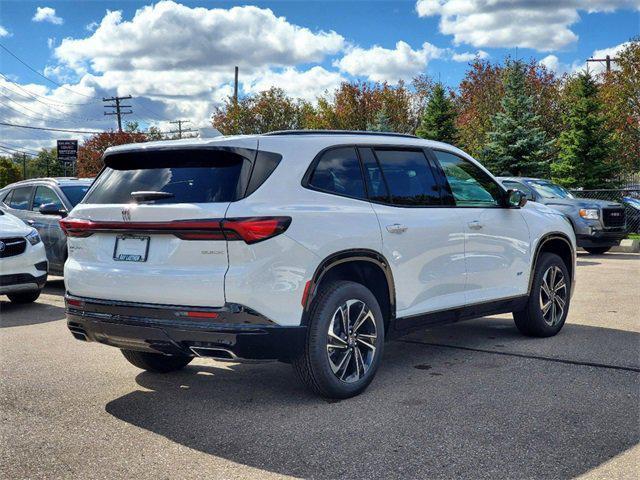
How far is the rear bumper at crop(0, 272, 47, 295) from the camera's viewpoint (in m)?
9.69

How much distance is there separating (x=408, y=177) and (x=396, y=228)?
60cm

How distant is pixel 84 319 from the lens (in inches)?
199

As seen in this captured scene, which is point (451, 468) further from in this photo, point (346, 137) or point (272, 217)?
point (346, 137)

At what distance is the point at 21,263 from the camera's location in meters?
9.88

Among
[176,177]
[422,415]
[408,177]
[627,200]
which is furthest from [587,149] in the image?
[176,177]

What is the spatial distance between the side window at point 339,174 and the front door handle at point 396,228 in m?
0.31

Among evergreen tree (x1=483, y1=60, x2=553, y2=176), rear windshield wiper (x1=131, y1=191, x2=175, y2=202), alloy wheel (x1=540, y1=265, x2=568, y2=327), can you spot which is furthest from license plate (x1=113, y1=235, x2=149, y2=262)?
evergreen tree (x1=483, y1=60, x2=553, y2=176)

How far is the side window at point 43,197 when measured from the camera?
39.7ft

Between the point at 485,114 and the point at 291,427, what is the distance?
133 ft

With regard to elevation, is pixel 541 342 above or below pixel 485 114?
below

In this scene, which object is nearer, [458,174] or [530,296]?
[458,174]

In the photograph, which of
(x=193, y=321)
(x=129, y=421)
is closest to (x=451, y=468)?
(x=193, y=321)

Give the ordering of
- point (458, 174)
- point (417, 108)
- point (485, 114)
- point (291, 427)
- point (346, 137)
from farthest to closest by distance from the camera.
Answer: point (417, 108) < point (485, 114) < point (458, 174) < point (346, 137) < point (291, 427)

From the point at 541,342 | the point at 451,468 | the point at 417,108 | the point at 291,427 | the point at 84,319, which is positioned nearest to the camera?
the point at 451,468
